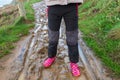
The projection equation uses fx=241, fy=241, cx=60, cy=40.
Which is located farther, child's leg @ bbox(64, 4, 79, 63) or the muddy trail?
the muddy trail

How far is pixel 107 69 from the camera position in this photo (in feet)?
14.1

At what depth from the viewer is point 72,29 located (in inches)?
149

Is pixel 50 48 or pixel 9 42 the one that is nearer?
pixel 50 48

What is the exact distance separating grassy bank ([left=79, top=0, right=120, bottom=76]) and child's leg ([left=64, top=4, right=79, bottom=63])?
32.7 inches

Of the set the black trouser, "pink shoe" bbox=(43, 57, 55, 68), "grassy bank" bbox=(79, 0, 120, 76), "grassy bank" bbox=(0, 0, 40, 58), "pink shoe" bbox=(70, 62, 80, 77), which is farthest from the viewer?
"grassy bank" bbox=(0, 0, 40, 58)

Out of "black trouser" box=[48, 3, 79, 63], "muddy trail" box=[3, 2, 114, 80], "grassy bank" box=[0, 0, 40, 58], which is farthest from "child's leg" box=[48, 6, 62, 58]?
"grassy bank" box=[0, 0, 40, 58]

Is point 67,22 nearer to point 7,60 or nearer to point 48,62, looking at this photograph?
point 48,62

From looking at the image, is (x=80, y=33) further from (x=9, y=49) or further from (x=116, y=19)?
(x=9, y=49)

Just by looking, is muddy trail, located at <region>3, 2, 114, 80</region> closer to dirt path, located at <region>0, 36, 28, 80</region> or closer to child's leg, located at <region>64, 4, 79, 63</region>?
dirt path, located at <region>0, 36, 28, 80</region>

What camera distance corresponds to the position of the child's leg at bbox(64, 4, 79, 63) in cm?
368

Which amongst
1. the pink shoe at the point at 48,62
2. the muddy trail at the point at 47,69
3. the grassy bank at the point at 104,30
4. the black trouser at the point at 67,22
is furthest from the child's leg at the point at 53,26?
the grassy bank at the point at 104,30

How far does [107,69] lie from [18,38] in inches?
113

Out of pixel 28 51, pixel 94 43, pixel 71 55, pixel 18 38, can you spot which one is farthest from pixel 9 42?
pixel 71 55

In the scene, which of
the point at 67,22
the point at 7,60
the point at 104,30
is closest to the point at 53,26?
the point at 67,22
